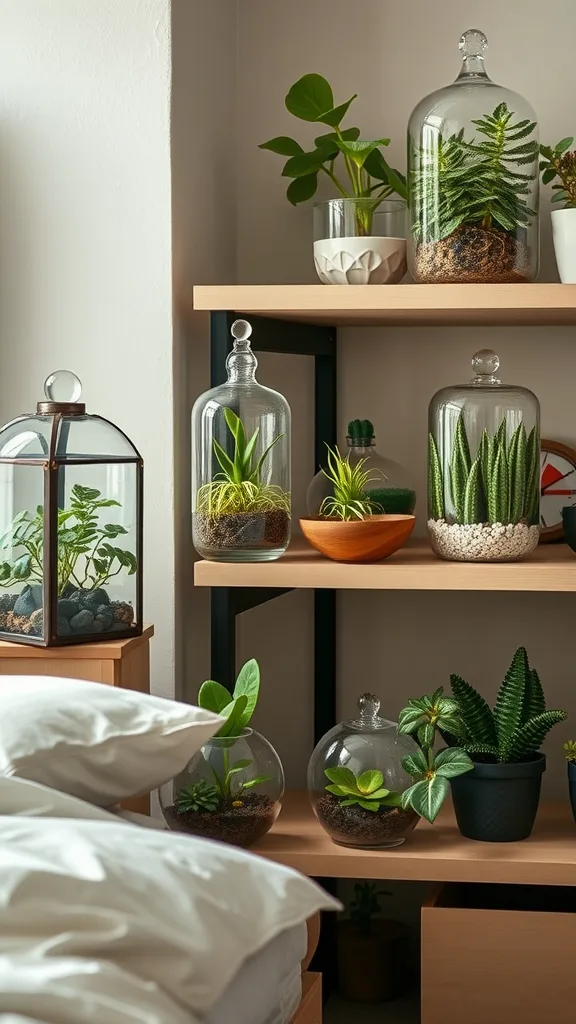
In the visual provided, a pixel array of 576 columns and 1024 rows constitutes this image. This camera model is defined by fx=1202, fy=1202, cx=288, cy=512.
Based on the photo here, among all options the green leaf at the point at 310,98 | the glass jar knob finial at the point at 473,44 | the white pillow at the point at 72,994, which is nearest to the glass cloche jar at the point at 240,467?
the green leaf at the point at 310,98

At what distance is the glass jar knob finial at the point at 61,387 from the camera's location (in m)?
1.69

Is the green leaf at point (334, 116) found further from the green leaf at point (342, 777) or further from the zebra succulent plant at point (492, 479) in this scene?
the green leaf at point (342, 777)

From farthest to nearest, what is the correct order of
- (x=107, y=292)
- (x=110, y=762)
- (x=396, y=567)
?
(x=107, y=292), (x=396, y=567), (x=110, y=762)

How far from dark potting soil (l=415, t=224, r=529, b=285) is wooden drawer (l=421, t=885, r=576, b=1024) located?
0.92m

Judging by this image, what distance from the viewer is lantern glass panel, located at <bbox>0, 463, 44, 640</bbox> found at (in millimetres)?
1669

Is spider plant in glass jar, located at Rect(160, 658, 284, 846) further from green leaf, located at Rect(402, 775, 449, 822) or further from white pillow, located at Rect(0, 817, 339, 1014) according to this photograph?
white pillow, located at Rect(0, 817, 339, 1014)

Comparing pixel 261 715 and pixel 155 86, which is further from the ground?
pixel 155 86

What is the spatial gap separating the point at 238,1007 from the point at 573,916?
797 mm

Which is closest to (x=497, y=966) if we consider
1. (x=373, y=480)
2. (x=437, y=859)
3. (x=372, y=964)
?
(x=437, y=859)

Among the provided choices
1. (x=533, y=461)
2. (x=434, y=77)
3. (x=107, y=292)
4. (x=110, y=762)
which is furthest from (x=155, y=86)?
(x=110, y=762)

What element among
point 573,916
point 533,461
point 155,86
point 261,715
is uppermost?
point 155,86

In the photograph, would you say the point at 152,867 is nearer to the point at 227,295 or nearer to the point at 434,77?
the point at 227,295

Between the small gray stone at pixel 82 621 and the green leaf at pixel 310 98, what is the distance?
0.91 metres

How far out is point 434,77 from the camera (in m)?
2.17
